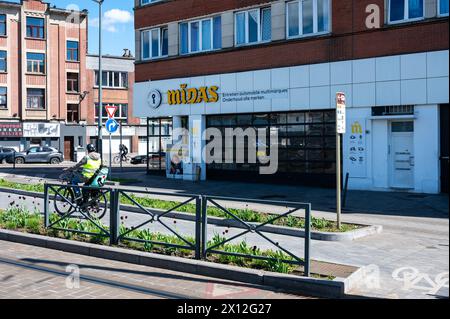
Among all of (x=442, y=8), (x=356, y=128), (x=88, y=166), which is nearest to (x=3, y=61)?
(x=356, y=128)

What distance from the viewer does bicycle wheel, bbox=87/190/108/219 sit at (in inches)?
450

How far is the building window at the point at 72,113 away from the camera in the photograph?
50875 millimetres

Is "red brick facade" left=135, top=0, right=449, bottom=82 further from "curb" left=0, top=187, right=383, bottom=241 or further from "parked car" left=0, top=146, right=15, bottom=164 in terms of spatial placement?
"parked car" left=0, top=146, right=15, bottom=164

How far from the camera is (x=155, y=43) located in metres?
25.7

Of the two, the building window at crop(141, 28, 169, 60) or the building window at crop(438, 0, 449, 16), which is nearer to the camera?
the building window at crop(438, 0, 449, 16)

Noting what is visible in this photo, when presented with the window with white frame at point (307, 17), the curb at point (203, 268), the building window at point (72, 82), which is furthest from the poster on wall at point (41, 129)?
the curb at point (203, 268)

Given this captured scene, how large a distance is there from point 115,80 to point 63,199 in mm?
45313

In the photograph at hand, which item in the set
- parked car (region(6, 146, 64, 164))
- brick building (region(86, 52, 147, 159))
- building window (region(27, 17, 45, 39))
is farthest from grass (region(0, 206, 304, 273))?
brick building (region(86, 52, 147, 159))

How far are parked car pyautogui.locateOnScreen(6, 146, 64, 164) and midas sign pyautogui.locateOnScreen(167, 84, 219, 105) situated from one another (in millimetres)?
22205

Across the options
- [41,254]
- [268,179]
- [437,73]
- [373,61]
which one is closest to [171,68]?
[268,179]

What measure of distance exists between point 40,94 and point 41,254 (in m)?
43.1

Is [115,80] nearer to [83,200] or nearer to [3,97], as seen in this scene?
[3,97]

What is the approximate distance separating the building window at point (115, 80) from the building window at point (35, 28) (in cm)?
713
